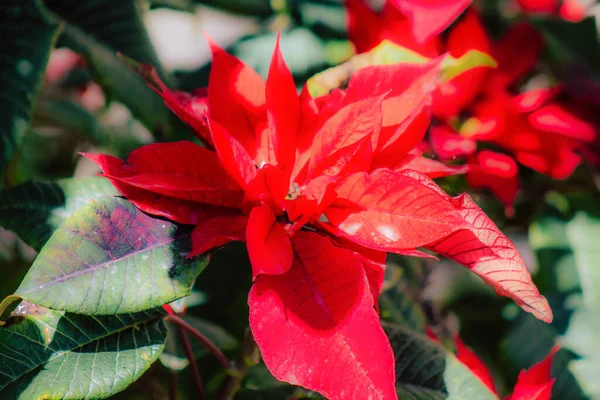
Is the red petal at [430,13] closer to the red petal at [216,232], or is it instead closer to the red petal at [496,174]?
the red petal at [496,174]

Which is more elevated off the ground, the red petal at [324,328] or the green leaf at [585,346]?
the red petal at [324,328]

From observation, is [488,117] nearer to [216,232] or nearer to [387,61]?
[387,61]

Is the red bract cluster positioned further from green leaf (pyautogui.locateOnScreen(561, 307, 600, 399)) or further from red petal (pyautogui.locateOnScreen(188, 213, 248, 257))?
red petal (pyautogui.locateOnScreen(188, 213, 248, 257))

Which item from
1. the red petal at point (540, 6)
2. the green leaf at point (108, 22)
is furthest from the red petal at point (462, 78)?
the green leaf at point (108, 22)

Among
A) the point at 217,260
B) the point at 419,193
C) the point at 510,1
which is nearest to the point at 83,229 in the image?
the point at 419,193

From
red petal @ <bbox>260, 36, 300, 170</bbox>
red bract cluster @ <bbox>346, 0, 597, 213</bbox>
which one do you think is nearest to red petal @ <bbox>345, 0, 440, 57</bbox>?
red bract cluster @ <bbox>346, 0, 597, 213</bbox>

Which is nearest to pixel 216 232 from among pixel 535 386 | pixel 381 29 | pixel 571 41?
pixel 535 386
